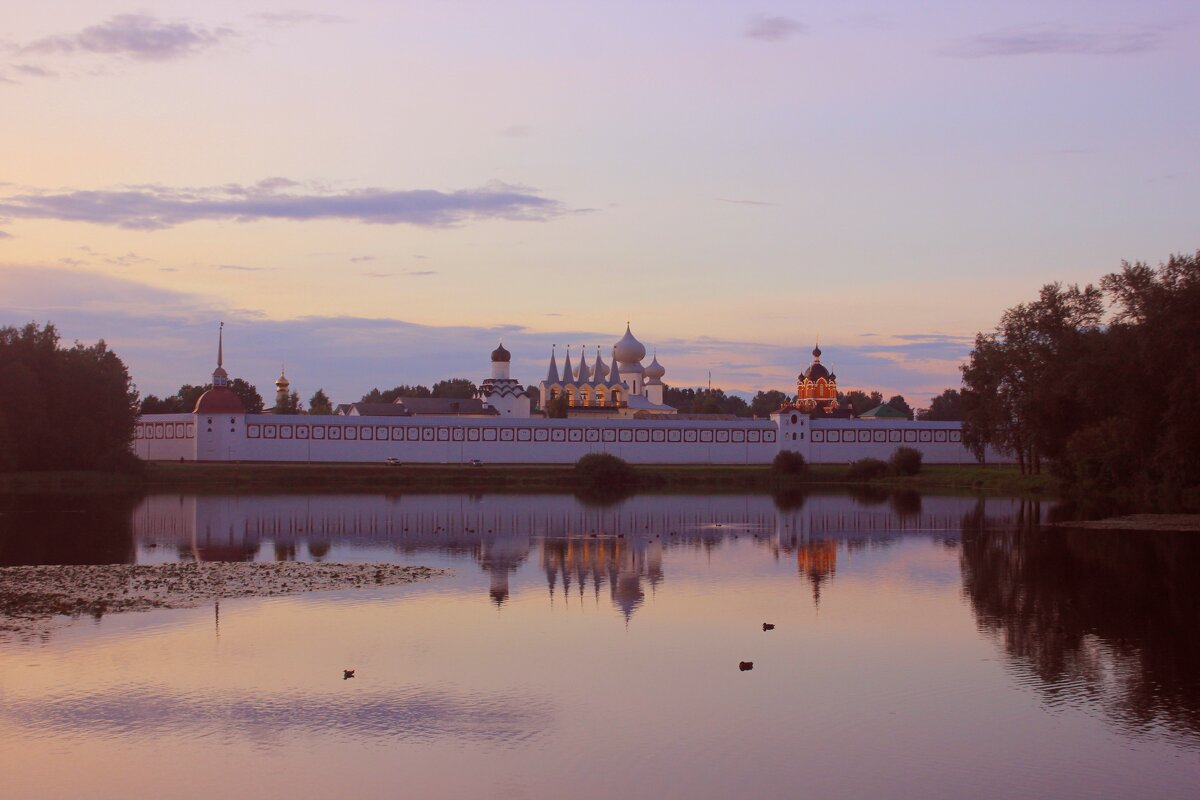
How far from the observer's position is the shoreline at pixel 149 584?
75.4 ft

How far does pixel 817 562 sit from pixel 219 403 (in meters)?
52.0

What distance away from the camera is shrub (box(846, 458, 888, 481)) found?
73312 millimetres

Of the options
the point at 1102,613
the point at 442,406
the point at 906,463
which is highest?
the point at 442,406

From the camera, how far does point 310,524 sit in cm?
4306

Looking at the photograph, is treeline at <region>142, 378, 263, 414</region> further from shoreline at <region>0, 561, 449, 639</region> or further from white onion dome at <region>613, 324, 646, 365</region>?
shoreline at <region>0, 561, 449, 639</region>

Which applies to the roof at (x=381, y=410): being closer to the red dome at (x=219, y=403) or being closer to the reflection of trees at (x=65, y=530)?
the red dome at (x=219, y=403)

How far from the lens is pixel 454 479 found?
6869 cm

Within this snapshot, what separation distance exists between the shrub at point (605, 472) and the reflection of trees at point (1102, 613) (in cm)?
3076

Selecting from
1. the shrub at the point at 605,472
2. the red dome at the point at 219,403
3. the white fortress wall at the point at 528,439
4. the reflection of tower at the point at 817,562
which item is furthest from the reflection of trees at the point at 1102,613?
the red dome at the point at 219,403

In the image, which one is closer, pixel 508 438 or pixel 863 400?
pixel 508 438

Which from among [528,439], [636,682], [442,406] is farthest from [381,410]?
[636,682]

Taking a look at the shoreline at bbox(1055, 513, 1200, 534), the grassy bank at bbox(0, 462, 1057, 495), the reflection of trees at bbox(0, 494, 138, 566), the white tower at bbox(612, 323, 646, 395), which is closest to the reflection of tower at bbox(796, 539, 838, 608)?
the shoreline at bbox(1055, 513, 1200, 534)

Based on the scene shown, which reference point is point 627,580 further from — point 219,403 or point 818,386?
point 818,386

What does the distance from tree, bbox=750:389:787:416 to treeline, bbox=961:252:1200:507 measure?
316 ft
